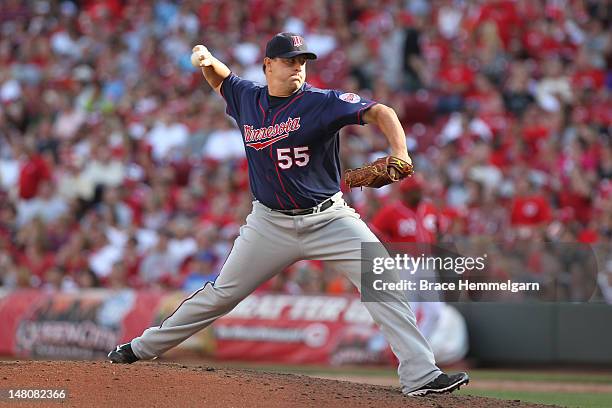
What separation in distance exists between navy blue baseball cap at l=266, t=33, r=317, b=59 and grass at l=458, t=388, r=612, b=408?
10.1 feet

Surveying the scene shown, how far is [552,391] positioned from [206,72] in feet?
13.9

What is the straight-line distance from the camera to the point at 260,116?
5.99m

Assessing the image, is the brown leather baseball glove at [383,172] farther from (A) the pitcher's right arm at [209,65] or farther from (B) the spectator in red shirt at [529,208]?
(B) the spectator in red shirt at [529,208]

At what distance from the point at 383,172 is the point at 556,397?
11.4 ft

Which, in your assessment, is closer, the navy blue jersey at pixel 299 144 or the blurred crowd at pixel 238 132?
the navy blue jersey at pixel 299 144

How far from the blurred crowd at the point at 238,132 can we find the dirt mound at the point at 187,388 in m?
3.99

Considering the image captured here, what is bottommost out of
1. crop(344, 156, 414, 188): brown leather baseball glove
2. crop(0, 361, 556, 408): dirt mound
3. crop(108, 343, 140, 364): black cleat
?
crop(0, 361, 556, 408): dirt mound

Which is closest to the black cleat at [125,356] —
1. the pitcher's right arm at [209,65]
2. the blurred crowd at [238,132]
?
the pitcher's right arm at [209,65]

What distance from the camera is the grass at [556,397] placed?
738cm

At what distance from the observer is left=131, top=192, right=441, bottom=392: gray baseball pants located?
5.74 meters

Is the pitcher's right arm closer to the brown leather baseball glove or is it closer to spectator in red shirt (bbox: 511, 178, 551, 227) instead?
the brown leather baseball glove

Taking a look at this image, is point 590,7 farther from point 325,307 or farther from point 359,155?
point 325,307

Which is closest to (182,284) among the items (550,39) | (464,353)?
(464,353)

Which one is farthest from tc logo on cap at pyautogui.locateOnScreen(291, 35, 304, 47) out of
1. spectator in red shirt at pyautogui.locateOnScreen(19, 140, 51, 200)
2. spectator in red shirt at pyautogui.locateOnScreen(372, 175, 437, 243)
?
spectator in red shirt at pyautogui.locateOnScreen(19, 140, 51, 200)
